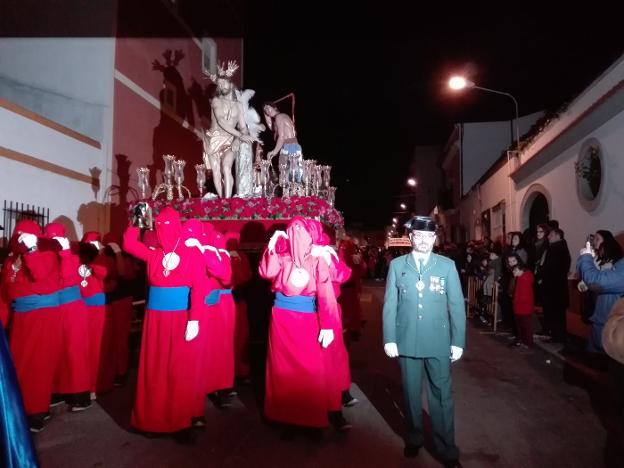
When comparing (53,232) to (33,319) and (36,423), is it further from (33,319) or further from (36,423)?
(36,423)

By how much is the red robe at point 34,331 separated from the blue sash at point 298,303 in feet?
7.98

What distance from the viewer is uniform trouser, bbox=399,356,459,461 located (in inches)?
147

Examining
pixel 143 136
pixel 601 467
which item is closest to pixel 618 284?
pixel 601 467

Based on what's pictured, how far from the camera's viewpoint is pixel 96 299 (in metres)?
5.79

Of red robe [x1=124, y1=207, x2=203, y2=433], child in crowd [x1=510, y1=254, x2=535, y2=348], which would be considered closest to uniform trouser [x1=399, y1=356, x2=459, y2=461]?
red robe [x1=124, y1=207, x2=203, y2=433]

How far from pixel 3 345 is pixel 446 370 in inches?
Result: 121

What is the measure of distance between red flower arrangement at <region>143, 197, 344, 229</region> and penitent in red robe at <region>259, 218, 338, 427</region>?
2713mm

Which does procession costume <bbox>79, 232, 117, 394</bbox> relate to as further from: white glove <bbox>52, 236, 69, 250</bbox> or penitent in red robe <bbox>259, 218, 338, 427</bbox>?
penitent in red robe <bbox>259, 218, 338, 427</bbox>

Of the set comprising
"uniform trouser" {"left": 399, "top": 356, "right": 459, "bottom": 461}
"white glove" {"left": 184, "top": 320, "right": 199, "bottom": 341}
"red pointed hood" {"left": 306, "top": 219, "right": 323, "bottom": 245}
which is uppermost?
"red pointed hood" {"left": 306, "top": 219, "right": 323, "bottom": 245}

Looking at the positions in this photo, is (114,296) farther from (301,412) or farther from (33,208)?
(33,208)

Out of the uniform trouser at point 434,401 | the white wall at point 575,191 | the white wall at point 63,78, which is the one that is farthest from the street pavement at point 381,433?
the white wall at point 63,78

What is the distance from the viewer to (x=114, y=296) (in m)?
6.24

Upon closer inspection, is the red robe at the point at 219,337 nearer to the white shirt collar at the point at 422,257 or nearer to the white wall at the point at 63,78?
the white shirt collar at the point at 422,257

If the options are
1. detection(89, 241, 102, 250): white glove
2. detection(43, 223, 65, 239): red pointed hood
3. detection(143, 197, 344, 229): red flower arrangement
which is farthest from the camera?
detection(143, 197, 344, 229): red flower arrangement
